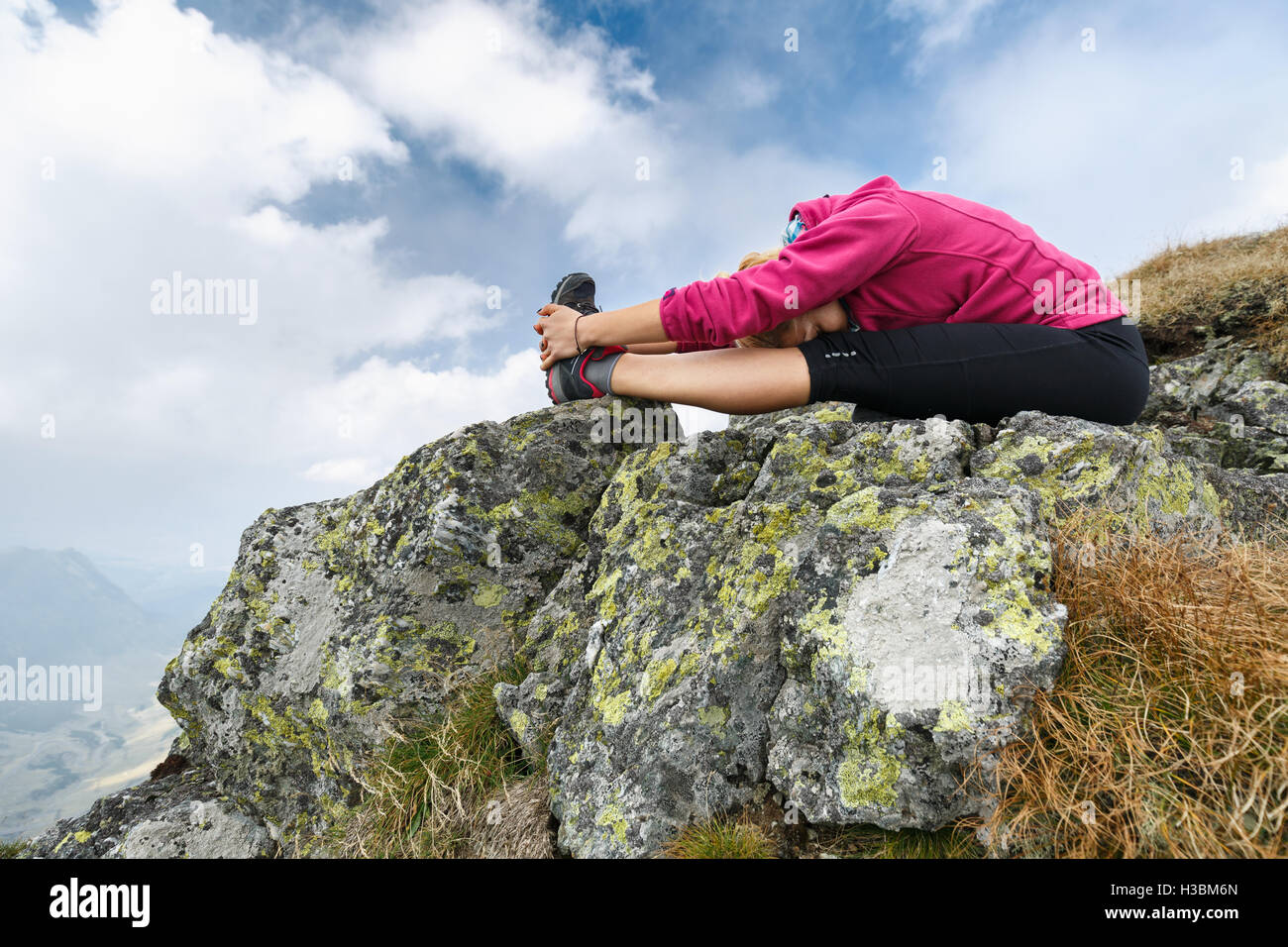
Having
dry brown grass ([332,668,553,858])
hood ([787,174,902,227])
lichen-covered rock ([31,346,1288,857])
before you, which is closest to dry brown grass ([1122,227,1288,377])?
lichen-covered rock ([31,346,1288,857])

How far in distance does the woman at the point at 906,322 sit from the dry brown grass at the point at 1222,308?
6.60m

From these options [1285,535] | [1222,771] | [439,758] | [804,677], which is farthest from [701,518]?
[1285,535]

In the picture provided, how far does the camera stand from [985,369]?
13.8ft

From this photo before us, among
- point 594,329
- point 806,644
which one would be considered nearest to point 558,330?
point 594,329

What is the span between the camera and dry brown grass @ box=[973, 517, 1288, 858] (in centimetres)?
217

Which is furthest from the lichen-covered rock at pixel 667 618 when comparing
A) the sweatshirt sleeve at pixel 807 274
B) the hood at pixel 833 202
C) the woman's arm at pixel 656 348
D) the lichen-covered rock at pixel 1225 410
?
the hood at pixel 833 202

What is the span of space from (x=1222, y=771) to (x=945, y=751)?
0.84m

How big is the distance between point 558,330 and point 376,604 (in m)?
2.39

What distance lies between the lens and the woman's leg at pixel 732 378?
4.41 metres

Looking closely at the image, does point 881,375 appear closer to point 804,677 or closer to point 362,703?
point 804,677

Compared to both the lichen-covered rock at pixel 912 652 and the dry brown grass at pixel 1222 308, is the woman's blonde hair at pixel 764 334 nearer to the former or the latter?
the lichen-covered rock at pixel 912 652

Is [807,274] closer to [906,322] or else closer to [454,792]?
[906,322]

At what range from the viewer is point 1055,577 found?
118 inches

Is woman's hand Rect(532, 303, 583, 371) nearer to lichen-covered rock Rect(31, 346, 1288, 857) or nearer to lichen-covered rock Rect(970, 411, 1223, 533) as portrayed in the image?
→ lichen-covered rock Rect(31, 346, 1288, 857)
